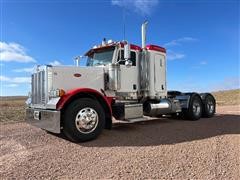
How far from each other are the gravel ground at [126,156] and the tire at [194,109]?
11.3 feet

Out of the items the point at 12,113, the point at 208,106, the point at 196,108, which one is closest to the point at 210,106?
the point at 208,106

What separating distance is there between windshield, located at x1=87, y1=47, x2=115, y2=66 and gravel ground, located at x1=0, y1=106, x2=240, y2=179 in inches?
93.8

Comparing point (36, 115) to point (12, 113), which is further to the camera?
point (12, 113)

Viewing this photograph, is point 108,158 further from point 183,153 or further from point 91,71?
point 91,71

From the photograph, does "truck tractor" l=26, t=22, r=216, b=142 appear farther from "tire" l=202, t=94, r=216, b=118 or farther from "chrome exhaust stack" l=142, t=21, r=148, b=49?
"tire" l=202, t=94, r=216, b=118

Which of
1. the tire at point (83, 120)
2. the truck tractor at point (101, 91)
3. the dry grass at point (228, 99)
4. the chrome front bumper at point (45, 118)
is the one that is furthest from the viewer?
the dry grass at point (228, 99)

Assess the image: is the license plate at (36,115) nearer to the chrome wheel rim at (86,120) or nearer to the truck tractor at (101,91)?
the truck tractor at (101,91)

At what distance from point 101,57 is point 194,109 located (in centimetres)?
542

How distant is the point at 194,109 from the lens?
1253cm

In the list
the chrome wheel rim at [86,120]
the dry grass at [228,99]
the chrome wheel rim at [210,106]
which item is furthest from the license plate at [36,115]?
the dry grass at [228,99]

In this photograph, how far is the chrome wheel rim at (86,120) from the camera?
7379 mm

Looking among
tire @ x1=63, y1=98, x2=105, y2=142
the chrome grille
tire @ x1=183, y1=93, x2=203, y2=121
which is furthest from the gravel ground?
tire @ x1=183, y1=93, x2=203, y2=121

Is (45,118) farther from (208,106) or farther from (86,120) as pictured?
(208,106)

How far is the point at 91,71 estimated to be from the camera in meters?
8.52
